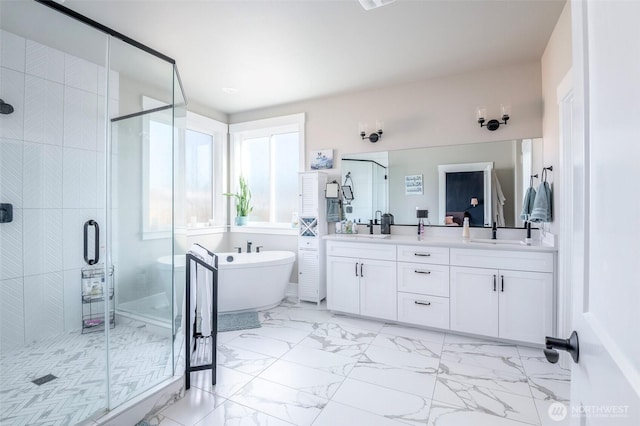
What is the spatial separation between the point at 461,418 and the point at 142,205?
3.19m

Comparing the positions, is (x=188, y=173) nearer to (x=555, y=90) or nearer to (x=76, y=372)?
(x=76, y=372)

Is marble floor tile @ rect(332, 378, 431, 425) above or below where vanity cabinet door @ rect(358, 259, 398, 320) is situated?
below

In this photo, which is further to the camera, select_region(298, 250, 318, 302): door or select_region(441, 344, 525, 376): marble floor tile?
select_region(298, 250, 318, 302): door

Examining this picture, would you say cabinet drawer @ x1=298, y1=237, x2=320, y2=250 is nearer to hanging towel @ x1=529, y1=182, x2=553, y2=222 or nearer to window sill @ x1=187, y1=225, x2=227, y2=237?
window sill @ x1=187, y1=225, x2=227, y2=237

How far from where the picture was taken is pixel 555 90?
2389mm

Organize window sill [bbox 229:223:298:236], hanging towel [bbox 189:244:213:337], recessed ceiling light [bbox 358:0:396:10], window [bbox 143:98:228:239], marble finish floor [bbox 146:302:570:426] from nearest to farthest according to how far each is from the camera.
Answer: recessed ceiling light [bbox 358:0:396:10]
marble finish floor [bbox 146:302:570:426]
hanging towel [bbox 189:244:213:337]
window [bbox 143:98:228:239]
window sill [bbox 229:223:298:236]

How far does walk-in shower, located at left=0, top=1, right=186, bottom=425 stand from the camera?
6.49ft

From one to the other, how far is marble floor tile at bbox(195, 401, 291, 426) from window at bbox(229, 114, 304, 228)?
8.92 feet

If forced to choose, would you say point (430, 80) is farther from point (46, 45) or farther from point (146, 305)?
point (146, 305)

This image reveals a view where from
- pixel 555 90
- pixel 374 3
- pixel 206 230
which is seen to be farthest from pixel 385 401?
pixel 206 230

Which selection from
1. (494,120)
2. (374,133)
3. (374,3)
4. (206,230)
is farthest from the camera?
(206,230)

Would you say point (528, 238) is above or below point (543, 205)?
below

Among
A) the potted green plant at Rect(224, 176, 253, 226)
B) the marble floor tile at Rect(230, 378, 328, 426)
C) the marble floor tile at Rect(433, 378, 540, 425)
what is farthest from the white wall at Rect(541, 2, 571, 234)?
the potted green plant at Rect(224, 176, 253, 226)

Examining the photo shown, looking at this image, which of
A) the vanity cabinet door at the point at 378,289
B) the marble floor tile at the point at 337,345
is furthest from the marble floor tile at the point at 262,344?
the vanity cabinet door at the point at 378,289
